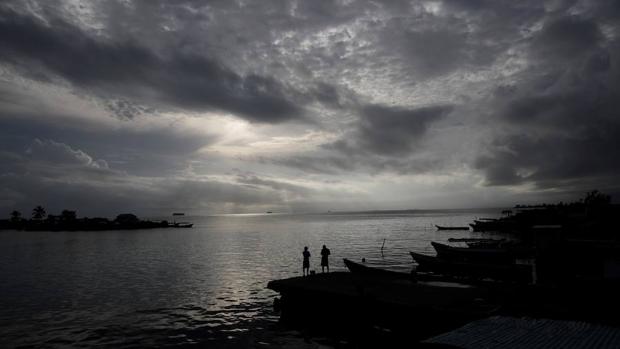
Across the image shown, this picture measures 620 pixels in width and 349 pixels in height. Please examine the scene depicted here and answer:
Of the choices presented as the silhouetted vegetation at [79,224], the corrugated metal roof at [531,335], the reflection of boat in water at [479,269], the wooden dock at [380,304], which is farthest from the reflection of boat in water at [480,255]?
the silhouetted vegetation at [79,224]

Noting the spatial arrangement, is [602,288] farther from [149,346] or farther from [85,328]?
[85,328]

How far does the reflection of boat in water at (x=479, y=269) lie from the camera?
33.9m

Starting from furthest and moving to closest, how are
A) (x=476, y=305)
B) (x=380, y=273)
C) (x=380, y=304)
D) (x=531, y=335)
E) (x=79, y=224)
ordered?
(x=79, y=224), (x=380, y=273), (x=380, y=304), (x=476, y=305), (x=531, y=335)

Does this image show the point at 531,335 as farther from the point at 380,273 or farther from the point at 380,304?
the point at 380,273

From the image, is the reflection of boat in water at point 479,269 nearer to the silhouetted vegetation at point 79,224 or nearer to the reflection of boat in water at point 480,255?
the reflection of boat in water at point 480,255

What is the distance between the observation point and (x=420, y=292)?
20.6 m

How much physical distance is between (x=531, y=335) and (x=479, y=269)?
27530mm

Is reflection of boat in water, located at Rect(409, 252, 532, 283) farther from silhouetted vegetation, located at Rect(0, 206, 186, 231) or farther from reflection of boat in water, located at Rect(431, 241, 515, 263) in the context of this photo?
silhouetted vegetation, located at Rect(0, 206, 186, 231)

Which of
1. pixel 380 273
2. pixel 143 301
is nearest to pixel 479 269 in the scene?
pixel 380 273

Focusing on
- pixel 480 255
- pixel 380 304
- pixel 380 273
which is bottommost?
pixel 480 255

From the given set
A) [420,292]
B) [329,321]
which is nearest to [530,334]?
[420,292]

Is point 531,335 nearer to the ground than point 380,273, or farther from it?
farther from it

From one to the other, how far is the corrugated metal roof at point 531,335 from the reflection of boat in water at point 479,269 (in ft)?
79.5

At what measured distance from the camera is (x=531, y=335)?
1082 centimetres
